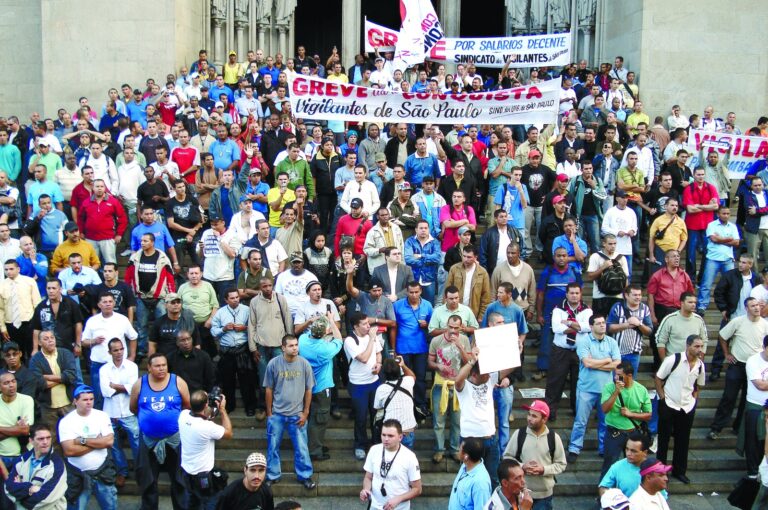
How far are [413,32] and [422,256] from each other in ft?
27.7

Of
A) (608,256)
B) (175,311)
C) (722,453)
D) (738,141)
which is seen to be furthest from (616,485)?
(738,141)

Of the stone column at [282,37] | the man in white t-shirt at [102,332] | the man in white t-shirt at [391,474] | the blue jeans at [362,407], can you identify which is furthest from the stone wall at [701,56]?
the man in white t-shirt at [391,474]

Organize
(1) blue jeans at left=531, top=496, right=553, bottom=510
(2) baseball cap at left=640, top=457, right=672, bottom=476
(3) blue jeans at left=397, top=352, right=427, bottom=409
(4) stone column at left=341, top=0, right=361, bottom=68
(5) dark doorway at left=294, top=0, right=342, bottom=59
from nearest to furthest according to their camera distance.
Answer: (2) baseball cap at left=640, top=457, right=672, bottom=476 → (1) blue jeans at left=531, top=496, right=553, bottom=510 → (3) blue jeans at left=397, top=352, right=427, bottom=409 → (4) stone column at left=341, top=0, right=361, bottom=68 → (5) dark doorway at left=294, top=0, right=342, bottom=59

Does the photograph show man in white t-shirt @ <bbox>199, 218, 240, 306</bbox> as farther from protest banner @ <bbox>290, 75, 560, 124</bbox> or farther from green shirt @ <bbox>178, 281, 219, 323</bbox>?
protest banner @ <bbox>290, 75, 560, 124</bbox>

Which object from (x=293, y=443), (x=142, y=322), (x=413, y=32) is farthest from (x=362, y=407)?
(x=413, y=32)

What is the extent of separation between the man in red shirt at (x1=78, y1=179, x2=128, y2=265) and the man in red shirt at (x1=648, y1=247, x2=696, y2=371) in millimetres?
7676

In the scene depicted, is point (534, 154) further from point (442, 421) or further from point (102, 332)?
point (102, 332)

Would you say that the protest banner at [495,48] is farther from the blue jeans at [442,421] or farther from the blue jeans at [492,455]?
the blue jeans at [492,455]

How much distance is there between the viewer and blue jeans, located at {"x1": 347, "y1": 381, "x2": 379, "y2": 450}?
399 inches

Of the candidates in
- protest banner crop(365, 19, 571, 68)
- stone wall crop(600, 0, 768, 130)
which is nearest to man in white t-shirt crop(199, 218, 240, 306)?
protest banner crop(365, 19, 571, 68)

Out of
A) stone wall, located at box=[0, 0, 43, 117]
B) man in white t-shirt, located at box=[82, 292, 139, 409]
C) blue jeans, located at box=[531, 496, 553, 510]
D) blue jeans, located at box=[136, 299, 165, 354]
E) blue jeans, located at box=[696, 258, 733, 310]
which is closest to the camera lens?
blue jeans, located at box=[531, 496, 553, 510]

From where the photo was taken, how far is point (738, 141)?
49.9 feet

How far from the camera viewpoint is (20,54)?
21297 millimetres

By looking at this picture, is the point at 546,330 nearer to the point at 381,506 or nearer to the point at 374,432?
the point at 374,432
